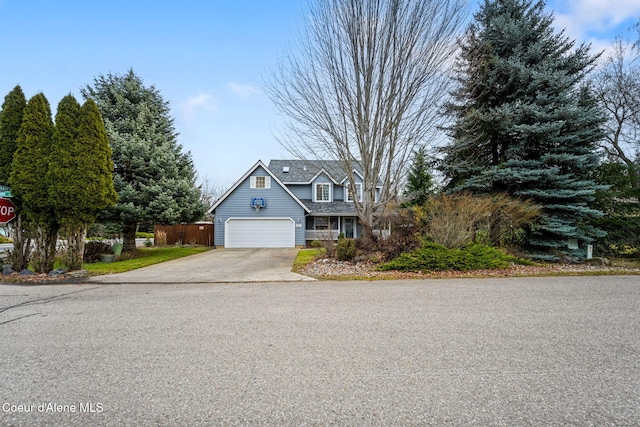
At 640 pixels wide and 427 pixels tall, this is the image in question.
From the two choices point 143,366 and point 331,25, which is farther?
point 331,25

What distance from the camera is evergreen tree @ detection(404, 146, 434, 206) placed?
12204mm

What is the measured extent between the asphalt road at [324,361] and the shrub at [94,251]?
7.80 metres

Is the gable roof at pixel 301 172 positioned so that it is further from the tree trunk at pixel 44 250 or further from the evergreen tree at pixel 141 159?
the tree trunk at pixel 44 250

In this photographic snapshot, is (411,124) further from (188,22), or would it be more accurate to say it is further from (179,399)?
(179,399)

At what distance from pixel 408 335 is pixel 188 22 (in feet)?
40.4

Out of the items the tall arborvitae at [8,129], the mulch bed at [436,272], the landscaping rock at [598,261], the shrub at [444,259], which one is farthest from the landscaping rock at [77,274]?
the landscaping rock at [598,261]

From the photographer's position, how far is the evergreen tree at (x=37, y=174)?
8891 mm

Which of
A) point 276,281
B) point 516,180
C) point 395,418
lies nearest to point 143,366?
point 395,418

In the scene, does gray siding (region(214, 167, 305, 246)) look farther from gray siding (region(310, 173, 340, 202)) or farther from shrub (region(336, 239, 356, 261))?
shrub (region(336, 239, 356, 261))

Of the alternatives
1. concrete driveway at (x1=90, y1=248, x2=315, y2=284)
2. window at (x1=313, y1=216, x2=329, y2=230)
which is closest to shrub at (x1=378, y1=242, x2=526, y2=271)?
concrete driveway at (x1=90, y1=248, x2=315, y2=284)

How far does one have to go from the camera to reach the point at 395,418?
2.23 m

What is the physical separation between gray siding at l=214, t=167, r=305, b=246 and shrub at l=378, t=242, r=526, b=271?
11.9 m

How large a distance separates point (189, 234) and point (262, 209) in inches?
292

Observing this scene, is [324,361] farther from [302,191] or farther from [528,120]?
[302,191]
